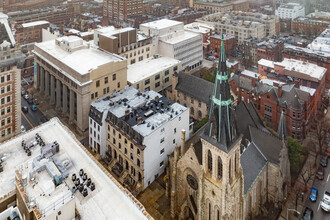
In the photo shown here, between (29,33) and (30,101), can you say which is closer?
(30,101)

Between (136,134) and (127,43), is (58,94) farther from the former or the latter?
(136,134)

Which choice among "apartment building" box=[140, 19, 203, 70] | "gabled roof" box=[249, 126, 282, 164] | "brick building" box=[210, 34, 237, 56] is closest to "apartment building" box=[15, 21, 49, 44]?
"apartment building" box=[140, 19, 203, 70]

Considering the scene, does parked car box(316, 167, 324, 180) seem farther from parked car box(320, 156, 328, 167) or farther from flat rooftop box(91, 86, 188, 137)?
flat rooftop box(91, 86, 188, 137)

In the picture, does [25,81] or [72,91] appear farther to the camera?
[25,81]

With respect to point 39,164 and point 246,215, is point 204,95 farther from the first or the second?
point 39,164

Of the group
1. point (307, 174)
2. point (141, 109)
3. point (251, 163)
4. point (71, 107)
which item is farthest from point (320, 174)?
point (71, 107)

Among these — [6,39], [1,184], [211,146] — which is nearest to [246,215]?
[211,146]
